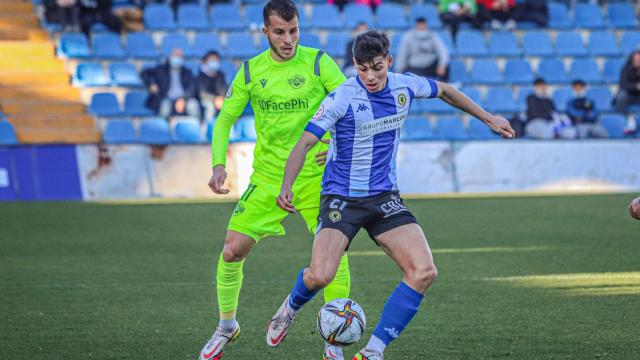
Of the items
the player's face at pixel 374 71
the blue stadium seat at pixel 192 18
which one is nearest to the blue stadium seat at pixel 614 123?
the blue stadium seat at pixel 192 18

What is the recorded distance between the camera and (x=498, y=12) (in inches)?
832

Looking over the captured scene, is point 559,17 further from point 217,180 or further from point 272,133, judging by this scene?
point 217,180

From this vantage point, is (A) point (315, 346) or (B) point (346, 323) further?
(A) point (315, 346)

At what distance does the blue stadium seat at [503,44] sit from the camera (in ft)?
68.0

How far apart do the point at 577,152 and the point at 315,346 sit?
36.9ft

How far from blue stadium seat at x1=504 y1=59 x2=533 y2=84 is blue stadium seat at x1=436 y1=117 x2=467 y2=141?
2003mm

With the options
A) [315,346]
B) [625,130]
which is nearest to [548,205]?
[625,130]

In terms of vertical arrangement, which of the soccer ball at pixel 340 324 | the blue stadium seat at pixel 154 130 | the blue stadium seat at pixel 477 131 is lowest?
the blue stadium seat at pixel 477 131

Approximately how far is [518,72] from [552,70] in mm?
692

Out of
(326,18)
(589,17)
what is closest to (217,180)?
(326,18)

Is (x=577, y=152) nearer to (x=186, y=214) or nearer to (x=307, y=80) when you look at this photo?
(x=186, y=214)

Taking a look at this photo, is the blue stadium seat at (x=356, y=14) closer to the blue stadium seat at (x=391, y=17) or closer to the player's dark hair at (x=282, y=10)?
the blue stadium seat at (x=391, y=17)

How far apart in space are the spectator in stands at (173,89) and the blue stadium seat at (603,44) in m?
8.32

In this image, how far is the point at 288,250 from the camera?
36.1ft
